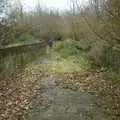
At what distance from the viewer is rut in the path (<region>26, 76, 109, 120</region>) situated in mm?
7555

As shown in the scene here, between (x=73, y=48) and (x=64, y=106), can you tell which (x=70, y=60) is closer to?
(x=73, y=48)

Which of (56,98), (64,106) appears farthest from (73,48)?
(64,106)

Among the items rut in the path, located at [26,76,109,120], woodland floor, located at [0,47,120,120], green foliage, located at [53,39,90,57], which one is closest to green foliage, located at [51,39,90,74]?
green foliage, located at [53,39,90,57]

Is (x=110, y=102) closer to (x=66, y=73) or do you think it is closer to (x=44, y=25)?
(x=66, y=73)

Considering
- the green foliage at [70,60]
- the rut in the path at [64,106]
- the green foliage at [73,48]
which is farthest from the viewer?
the green foliage at [73,48]

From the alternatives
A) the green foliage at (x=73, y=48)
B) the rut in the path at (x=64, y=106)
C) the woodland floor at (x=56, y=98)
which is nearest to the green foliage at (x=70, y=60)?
the green foliage at (x=73, y=48)

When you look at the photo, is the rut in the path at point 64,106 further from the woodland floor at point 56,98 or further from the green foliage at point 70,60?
the green foliage at point 70,60

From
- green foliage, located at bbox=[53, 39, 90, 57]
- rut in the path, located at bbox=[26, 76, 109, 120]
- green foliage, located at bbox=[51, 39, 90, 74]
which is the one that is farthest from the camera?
green foliage, located at bbox=[53, 39, 90, 57]

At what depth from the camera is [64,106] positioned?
8.53 metres

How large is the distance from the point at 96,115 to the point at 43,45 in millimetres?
22897

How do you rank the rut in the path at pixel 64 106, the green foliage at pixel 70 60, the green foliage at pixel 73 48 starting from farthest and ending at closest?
the green foliage at pixel 73 48, the green foliage at pixel 70 60, the rut in the path at pixel 64 106

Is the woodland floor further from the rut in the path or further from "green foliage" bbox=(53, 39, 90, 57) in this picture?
"green foliage" bbox=(53, 39, 90, 57)

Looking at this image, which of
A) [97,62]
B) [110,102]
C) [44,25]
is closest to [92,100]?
[110,102]

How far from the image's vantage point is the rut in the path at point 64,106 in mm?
7555
